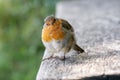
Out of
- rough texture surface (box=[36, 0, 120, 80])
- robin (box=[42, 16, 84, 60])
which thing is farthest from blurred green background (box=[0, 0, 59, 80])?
robin (box=[42, 16, 84, 60])

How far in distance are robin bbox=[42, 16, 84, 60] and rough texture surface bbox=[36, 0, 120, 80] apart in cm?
8

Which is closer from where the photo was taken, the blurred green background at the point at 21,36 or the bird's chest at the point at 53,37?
the bird's chest at the point at 53,37

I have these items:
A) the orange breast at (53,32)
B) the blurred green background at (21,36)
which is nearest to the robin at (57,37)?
the orange breast at (53,32)

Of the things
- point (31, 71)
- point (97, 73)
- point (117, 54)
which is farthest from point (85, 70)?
point (31, 71)

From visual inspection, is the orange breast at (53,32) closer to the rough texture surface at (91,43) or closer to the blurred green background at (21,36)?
the rough texture surface at (91,43)

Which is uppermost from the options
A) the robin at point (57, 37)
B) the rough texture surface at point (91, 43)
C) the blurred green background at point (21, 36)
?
the robin at point (57, 37)

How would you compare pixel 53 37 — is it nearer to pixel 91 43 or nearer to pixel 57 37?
pixel 57 37

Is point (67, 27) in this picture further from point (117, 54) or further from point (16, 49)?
point (16, 49)

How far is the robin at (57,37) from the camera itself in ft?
13.1

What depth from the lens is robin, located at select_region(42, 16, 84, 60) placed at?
3.99 meters

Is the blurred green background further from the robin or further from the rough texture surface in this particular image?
the robin

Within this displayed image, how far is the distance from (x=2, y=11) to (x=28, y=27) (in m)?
1.00

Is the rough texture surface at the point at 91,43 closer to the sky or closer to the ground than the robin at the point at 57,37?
closer to the ground

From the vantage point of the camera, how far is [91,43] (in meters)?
4.70
